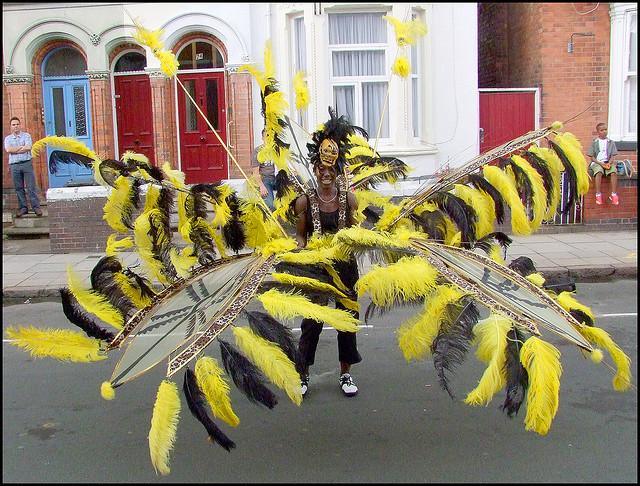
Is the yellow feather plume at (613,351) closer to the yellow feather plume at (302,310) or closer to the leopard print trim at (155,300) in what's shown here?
the yellow feather plume at (302,310)

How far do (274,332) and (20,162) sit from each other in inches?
411

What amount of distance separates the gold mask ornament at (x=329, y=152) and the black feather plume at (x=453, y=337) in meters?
1.50

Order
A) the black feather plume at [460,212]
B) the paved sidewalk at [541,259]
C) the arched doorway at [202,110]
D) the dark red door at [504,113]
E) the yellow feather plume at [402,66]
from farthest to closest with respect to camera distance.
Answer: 1. the arched doorway at [202,110]
2. the dark red door at [504,113]
3. the paved sidewalk at [541,259]
4. the yellow feather plume at [402,66]
5. the black feather plume at [460,212]

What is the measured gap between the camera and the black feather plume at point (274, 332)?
3332mm

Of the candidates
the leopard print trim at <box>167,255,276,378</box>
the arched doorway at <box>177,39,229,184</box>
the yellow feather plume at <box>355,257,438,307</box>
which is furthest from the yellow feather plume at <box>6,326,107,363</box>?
the arched doorway at <box>177,39,229,184</box>

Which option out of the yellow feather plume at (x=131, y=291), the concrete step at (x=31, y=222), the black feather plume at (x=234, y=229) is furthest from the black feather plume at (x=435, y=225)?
the concrete step at (x=31, y=222)

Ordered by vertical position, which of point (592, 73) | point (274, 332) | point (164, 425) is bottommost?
point (164, 425)

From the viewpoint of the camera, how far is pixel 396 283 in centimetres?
335

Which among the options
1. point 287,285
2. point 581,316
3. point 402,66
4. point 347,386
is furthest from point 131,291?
point 581,316

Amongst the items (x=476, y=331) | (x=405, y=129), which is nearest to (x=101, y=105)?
(x=405, y=129)

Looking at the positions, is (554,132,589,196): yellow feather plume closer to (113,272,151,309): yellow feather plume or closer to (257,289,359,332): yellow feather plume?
(257,289,359,332): yellow feather plume

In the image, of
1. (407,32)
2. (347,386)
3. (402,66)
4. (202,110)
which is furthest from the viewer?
(202,110)

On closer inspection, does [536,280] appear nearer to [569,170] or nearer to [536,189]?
[536,189]

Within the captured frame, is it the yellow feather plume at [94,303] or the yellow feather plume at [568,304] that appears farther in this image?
the yellow feather plume at [94,303]
